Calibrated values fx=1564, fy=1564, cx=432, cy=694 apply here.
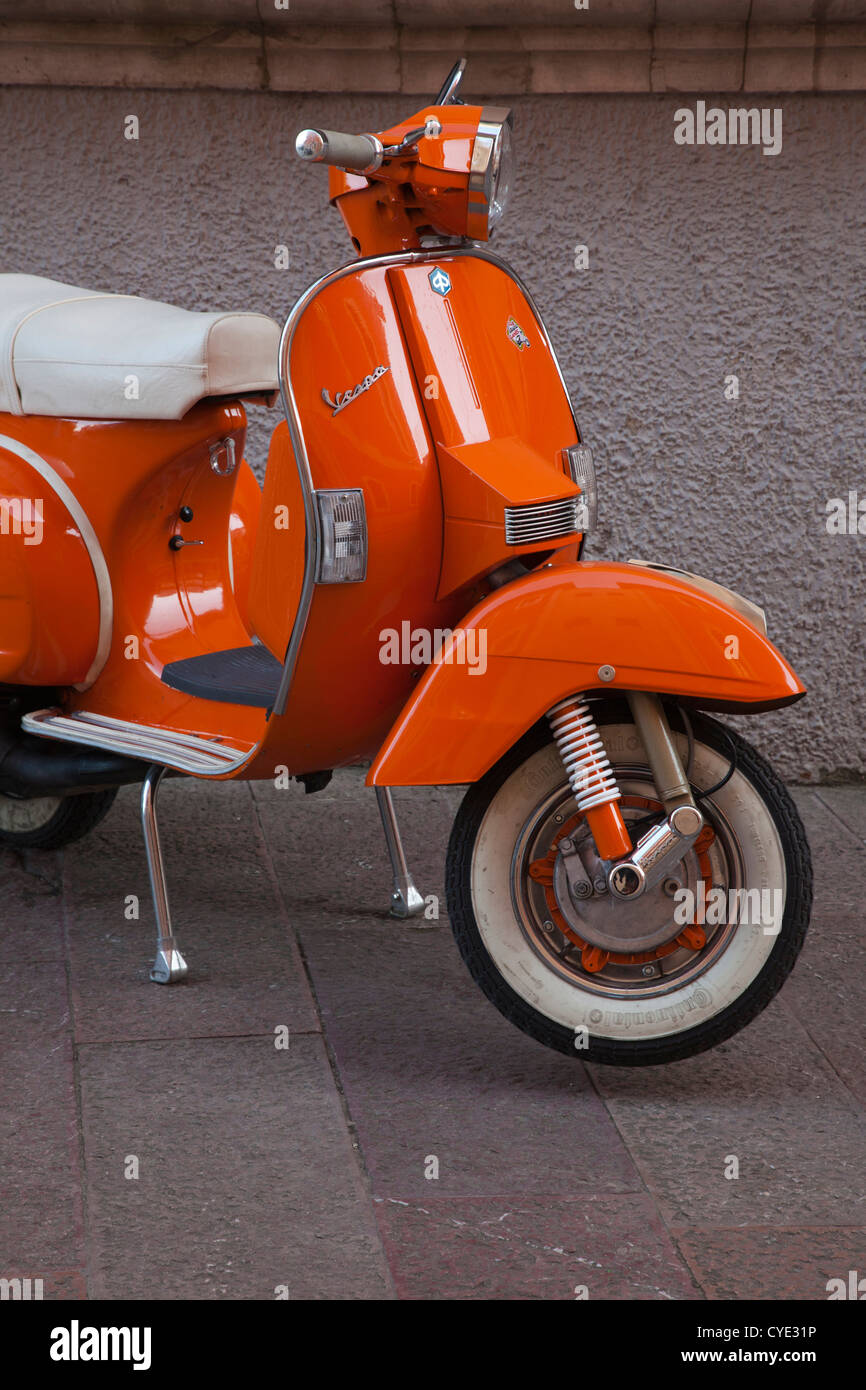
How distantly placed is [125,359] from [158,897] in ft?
3.43

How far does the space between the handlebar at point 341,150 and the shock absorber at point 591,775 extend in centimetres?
92

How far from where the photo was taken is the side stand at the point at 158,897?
3025 millimetres

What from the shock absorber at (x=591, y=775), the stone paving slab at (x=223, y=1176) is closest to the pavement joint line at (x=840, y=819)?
the shock absorber at (x=591, y=775)

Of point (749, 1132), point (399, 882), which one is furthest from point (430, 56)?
point (749, 1132)

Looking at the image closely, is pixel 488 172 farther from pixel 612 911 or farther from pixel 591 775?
pixel 612 911

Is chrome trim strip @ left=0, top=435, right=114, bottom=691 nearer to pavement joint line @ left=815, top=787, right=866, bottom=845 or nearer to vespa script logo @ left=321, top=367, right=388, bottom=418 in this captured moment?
vespa script logo @ left=321, top=367, right=388, bottom=418

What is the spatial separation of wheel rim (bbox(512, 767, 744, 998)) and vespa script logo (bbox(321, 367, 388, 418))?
0.73 m

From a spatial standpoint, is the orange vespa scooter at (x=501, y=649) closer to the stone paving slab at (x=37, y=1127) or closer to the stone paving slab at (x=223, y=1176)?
the stone paving slab at (x=223, y=1176)

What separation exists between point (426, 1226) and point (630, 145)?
117 inches

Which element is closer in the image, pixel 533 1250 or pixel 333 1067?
pixel 533 1250

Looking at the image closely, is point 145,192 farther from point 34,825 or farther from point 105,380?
point 34,825

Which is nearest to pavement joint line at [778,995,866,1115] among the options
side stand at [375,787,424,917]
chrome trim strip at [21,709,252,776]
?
Result: side stand at [375,787,424,917]

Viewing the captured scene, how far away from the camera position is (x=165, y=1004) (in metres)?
2.98

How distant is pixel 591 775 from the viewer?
8.32ft
